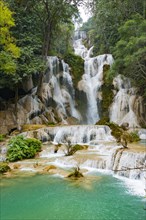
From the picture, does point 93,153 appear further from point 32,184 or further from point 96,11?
point 96,11

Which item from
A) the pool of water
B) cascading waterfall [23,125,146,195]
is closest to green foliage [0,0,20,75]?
cascading waterfall [23,125,146,195]

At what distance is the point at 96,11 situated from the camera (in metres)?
31.5

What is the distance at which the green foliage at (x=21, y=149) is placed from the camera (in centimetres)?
1444

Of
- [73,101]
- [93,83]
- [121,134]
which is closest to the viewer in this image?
[121,134]

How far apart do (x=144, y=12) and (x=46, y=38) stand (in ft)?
28.5

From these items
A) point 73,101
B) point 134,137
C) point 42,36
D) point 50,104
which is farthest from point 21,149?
point 42,36

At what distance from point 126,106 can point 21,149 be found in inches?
481

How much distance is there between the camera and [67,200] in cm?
863

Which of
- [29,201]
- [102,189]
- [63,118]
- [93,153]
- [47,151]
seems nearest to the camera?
[29,201]

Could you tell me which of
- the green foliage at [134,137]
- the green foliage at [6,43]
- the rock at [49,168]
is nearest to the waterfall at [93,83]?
the green foliage at [134,137]

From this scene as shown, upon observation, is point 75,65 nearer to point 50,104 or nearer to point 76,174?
point 50,104

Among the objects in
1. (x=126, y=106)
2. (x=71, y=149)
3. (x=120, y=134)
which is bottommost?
(x=71, y=149)

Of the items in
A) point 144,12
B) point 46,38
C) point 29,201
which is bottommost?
point 29,201

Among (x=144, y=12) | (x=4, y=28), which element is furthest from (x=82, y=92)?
(x=4, y=28)
